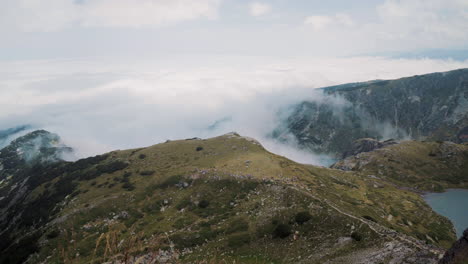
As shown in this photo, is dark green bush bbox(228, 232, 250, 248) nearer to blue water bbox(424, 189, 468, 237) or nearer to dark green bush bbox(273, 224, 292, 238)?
dark green bush bbox(273, 224, 292, 238)

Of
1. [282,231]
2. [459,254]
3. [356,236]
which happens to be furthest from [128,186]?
[459,254]

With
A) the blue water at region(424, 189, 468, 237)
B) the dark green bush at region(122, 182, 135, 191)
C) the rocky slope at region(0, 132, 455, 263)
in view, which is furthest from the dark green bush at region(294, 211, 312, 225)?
the blue water at region(424, 189, 468, 237)

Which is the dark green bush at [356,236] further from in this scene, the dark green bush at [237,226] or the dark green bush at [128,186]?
the dark green bush at [128,186]

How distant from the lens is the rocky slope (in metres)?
46.7

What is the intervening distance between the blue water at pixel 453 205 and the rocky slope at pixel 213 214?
430 inches

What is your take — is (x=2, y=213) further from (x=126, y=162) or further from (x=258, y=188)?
(x=258, y=188)

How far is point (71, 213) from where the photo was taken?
3342 inches

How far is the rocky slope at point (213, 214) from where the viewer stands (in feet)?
153

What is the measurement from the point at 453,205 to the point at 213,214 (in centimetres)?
14801

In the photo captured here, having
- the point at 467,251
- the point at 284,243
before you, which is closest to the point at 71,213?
the point at 284,243

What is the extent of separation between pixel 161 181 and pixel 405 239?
7793 cm

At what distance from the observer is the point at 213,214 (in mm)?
73312

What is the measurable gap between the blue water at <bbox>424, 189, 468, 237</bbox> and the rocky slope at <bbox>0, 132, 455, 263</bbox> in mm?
10914

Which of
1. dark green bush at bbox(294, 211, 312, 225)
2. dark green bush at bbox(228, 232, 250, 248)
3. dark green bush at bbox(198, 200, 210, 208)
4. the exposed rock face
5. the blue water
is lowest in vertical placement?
the blue water
